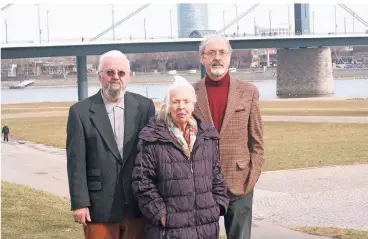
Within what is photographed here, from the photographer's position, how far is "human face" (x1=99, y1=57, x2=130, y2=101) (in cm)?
414

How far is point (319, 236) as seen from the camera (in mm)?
7336

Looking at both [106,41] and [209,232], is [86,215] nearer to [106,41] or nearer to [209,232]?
[209,232]

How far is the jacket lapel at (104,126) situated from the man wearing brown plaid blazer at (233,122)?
0.50 metres

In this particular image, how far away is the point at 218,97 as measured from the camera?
4516 millimetres

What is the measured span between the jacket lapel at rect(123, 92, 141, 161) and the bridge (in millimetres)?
39460

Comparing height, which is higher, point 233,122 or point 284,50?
point 284,50

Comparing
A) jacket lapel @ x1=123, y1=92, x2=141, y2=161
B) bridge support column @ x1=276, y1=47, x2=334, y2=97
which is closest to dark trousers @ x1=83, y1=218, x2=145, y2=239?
jacket lapel @ x1=123, y1=92, x2=141, y2=161

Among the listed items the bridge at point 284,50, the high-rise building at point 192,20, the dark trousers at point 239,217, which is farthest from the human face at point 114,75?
the high-rise building at point 192,20

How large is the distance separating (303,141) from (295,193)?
9805 mm

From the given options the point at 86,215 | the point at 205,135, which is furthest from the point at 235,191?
the point at 86,215

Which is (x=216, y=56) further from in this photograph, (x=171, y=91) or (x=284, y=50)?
(x=284, y=50)

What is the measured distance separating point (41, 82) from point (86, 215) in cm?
10698

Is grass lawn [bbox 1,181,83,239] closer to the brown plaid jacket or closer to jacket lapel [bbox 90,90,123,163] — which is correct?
the brown plaid jacket

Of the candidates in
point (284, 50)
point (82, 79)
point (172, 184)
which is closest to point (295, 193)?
point (172, 184)
